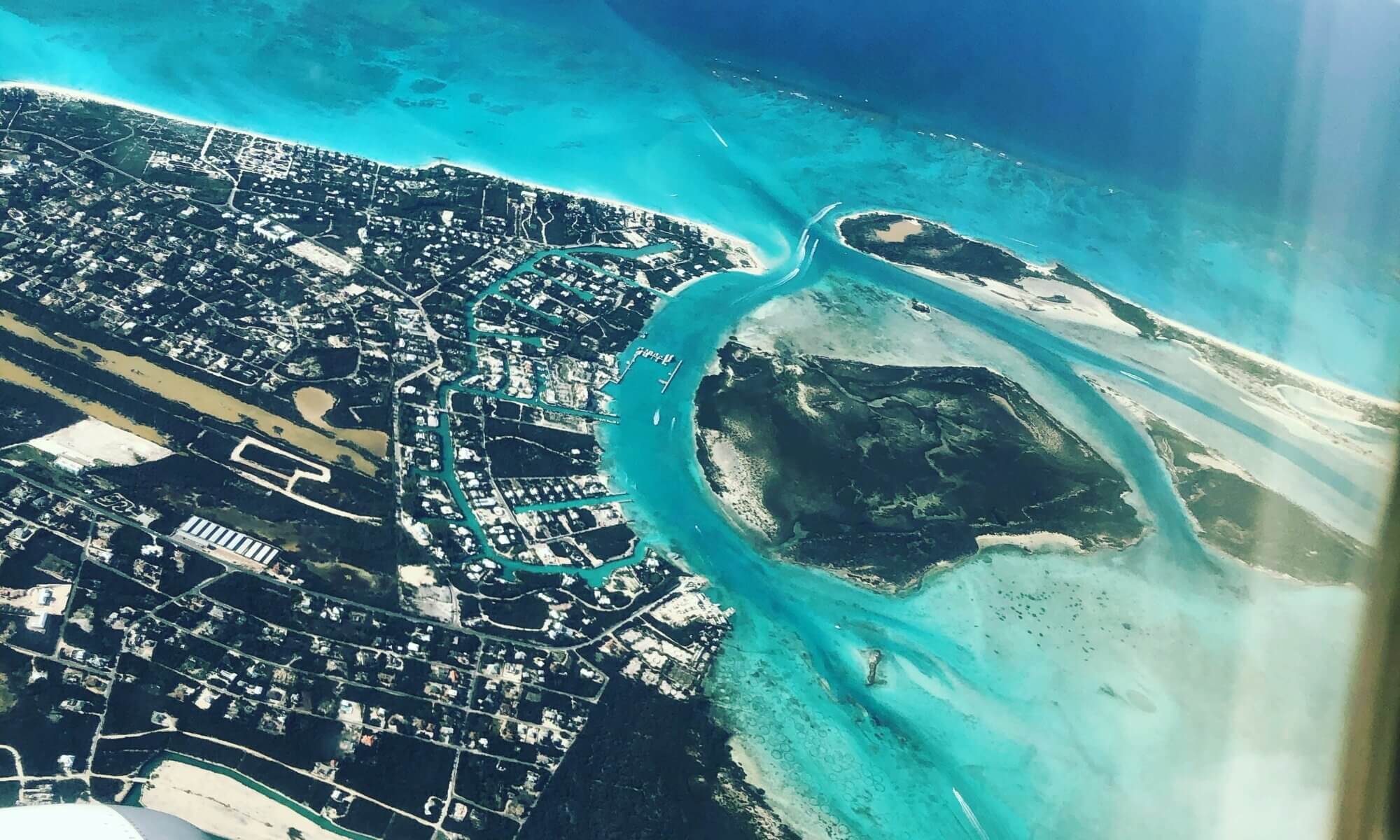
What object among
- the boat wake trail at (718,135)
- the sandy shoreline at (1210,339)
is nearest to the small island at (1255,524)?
the sandy shoreline at (1210,339)

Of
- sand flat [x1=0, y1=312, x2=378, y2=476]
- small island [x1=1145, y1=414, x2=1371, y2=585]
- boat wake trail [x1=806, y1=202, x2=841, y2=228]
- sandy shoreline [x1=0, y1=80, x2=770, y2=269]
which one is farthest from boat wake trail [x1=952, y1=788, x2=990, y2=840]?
boat wake trail [x1=806, y1=202, x2=841, y2=228]

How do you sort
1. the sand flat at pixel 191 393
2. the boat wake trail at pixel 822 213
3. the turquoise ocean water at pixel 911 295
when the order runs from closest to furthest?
the turquoise ocean water at pixel 911 295 < the sand flat at pixel 191 393 < the boat wake trail at pixel 822 213

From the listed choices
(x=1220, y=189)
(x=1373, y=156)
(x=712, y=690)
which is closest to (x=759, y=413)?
(x=712, y=690)

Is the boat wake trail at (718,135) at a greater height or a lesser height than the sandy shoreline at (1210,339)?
greater

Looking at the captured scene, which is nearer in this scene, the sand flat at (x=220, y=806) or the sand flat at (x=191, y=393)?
the sand flat at (x=220, y=806)

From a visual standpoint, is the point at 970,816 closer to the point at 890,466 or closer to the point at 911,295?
the point at 890,466

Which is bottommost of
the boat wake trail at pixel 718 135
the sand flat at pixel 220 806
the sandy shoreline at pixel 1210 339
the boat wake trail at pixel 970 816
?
the boat wake trail at pixel 970 816

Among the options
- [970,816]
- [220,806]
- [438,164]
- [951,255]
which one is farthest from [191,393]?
[951,255]

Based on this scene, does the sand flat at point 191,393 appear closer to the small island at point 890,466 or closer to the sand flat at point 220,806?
the sand flat at point 220,806
